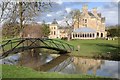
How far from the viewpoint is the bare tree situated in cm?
864

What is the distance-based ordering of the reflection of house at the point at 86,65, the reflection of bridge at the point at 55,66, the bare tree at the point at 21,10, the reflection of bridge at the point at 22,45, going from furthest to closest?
the reflection of house at the point at 86,65, the reflection of bridge at the point at 22,45, the reflection of bridge at the point at 55,66, the bare tree at the point at 21,10

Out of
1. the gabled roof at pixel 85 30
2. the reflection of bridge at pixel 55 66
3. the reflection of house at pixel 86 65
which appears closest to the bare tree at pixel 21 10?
the reflection of bridge at pixel 55 66

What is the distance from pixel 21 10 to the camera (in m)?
9.92

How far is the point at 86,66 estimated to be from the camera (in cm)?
990

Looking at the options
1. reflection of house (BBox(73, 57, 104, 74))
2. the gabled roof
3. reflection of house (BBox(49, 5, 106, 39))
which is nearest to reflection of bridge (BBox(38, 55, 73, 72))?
reflection of house (BBox(73, 57, 104, 74))

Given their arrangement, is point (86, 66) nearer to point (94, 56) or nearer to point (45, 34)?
point (94, 56)

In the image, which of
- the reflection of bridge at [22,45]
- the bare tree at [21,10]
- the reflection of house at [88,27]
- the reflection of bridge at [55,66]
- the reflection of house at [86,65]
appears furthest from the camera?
the reflection of house at [88,27]

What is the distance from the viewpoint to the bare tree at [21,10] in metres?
8.64

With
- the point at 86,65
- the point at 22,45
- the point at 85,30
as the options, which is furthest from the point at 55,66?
the point at 85,30

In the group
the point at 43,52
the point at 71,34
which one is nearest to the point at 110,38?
the point at 71,34

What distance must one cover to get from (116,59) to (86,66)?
81.6 inches

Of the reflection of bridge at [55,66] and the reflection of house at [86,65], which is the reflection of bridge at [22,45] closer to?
the reflection of bridge at [55,66]

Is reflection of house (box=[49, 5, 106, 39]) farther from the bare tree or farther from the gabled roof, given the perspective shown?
the bare tree

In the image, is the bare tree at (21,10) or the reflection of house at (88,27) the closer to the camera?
the bare tree at (21,10)
